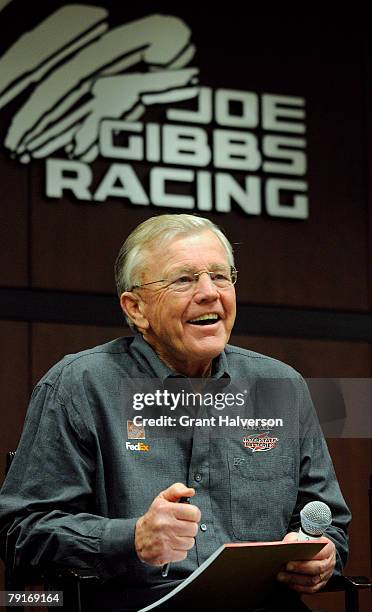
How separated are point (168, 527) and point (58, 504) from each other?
Answer: 35 centimetres

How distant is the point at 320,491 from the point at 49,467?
2.27ft

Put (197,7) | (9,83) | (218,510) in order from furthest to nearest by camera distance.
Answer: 1. (197,7)
2. (9,83)
3. (218,510)

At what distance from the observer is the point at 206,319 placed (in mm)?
2650

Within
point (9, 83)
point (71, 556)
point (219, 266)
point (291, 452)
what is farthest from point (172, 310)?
point (9, 83)

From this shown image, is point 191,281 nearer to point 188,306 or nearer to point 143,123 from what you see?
point 188,306

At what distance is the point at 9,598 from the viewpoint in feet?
8.67

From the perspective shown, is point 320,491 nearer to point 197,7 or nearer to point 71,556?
point 71,556

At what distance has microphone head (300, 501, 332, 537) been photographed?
225cm

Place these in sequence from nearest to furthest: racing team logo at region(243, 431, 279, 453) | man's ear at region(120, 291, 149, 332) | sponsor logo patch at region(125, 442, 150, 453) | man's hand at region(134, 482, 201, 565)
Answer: man's hand at region(134, 482, 201, 565) → sponsor logo patch at region(125, 442, 150, 453) → racing team logo at region(243, 431, 279, 453) → man's ear at region(120, 291, 149, 332)

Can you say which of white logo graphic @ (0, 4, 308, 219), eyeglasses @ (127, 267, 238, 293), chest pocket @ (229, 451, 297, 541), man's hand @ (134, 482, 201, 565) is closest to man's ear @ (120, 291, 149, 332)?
eyeglasses @ (127, 267, 238, 293)

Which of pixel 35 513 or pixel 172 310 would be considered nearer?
pixel 35 513

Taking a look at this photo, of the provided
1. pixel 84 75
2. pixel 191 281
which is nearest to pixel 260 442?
pixel 191 281

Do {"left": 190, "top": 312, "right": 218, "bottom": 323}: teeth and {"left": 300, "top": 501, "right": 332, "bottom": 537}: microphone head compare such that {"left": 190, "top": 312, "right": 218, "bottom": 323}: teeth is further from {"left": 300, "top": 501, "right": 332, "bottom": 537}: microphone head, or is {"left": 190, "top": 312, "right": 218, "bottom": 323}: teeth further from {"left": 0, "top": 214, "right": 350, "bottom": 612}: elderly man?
{"left": 300, "top": 501, "right": 332, "bottom": 537}: microphone head

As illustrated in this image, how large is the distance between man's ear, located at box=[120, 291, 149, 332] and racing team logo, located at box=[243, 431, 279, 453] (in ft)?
1.29
